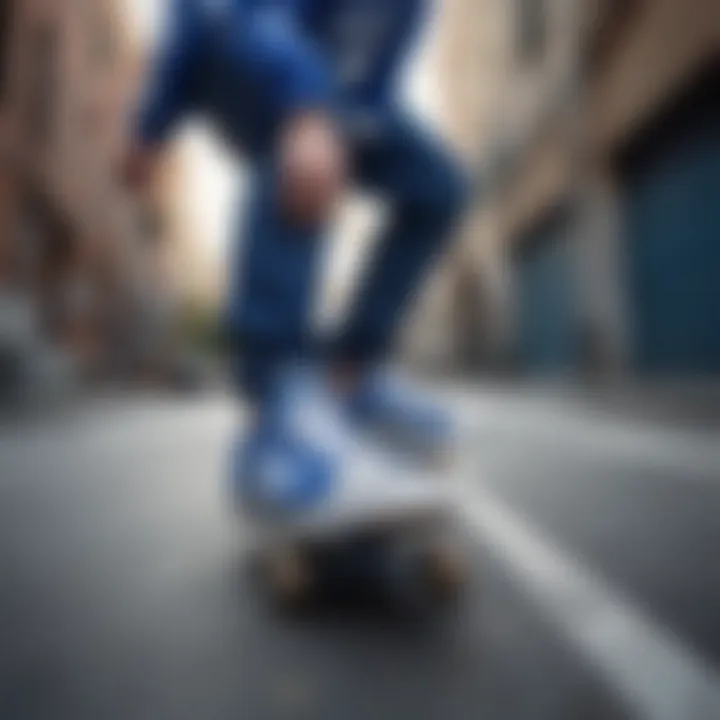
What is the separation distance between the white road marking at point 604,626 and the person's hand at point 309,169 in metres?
0.14

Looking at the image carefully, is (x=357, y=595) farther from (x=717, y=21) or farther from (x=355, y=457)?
(x=717, y=21)

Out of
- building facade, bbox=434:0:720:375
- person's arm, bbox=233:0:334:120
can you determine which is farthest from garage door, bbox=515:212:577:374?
person's arm, bbox=233:0:334:120

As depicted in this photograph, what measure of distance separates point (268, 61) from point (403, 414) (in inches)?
6.0

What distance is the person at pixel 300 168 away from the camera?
0.38m

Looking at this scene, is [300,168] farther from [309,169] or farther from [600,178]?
[600,178]

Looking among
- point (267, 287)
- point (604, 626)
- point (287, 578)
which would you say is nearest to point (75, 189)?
point (267, 287)

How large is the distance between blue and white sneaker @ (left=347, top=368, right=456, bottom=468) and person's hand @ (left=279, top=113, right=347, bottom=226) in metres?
0.07

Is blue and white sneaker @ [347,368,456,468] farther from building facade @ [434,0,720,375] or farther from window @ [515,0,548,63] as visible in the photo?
window @ [515,0,548,63]

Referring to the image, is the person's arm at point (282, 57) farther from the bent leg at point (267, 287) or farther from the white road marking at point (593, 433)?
the white road marking at point (593, 433)

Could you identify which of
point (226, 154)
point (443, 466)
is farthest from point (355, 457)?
point (226, 154)

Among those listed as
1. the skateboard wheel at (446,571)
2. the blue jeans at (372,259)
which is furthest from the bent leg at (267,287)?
the skateboard wheel at (446,571)

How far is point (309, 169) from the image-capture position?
38 cm

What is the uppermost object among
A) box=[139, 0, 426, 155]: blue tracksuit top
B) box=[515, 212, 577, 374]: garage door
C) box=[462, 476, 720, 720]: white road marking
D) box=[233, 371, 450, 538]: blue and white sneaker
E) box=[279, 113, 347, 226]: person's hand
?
box=[139, 0, 426, 155]: blue tracksuit top

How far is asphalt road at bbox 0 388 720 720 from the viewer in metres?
0.36
